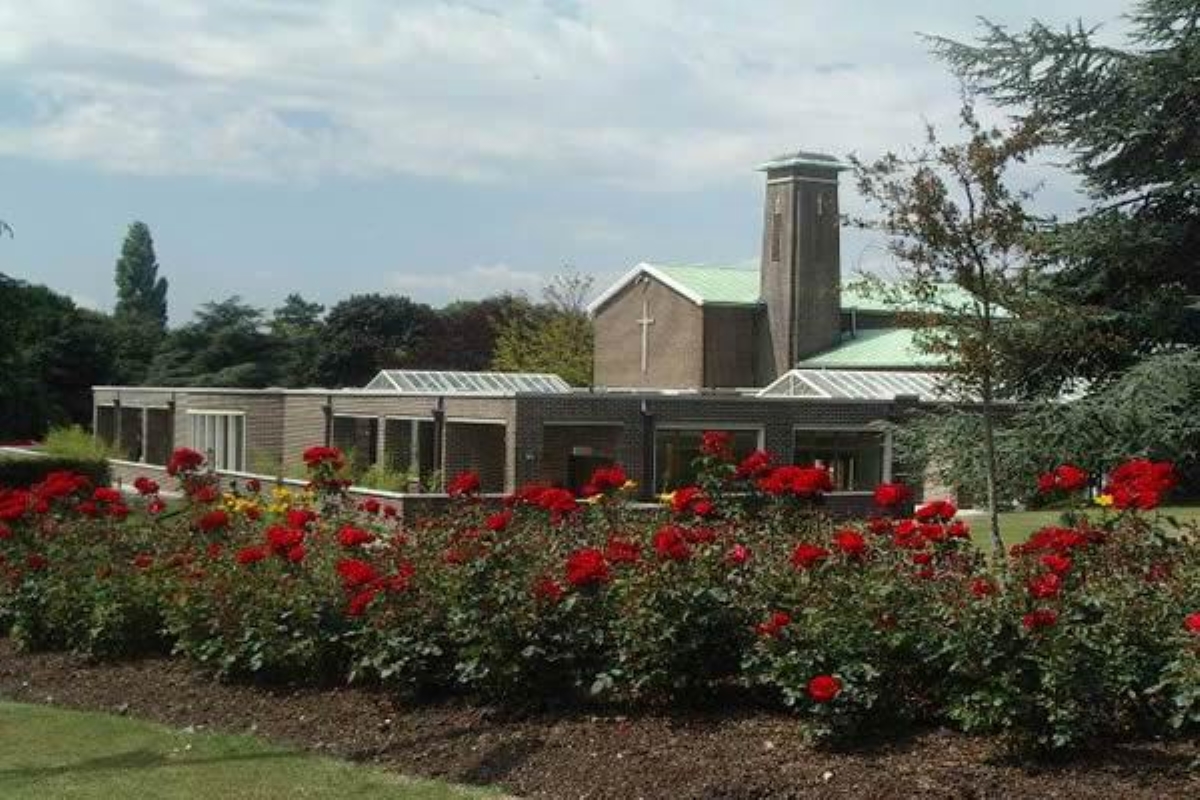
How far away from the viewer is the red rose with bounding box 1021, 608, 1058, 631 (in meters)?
5.19

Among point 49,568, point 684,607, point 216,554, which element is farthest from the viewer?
point 49,568

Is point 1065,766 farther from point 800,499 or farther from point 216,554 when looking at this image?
point 216,554

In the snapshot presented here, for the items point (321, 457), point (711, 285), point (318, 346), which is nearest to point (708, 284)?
point (711, 285)

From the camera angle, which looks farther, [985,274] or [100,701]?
[985,274]

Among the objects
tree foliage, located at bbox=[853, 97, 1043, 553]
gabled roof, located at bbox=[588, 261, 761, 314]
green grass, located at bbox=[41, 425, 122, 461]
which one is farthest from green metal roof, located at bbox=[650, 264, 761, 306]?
tree foliage, located at bbox=[853, 97, 1043, 553]

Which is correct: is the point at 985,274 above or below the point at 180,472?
above

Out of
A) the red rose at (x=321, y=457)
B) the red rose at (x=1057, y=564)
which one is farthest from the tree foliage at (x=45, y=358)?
the red rose at (x=1057, y=564)

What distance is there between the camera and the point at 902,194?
1133 centimetres

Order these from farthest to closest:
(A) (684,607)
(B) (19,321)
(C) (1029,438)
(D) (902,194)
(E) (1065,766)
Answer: (B) (19,321) → (C) (1029,438) → (D) (902,194) → (A) (684,607) → (E) (1065,766)

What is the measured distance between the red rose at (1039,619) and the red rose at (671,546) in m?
1.58

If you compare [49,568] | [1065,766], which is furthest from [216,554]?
[1065,766]

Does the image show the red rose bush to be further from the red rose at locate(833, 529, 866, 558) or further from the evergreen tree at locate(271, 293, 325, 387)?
the evergreen tree at locate(271, 293, 325, 387)

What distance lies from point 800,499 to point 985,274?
4.40 metres

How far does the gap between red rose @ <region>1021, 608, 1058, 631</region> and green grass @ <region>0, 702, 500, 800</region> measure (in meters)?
2.24
